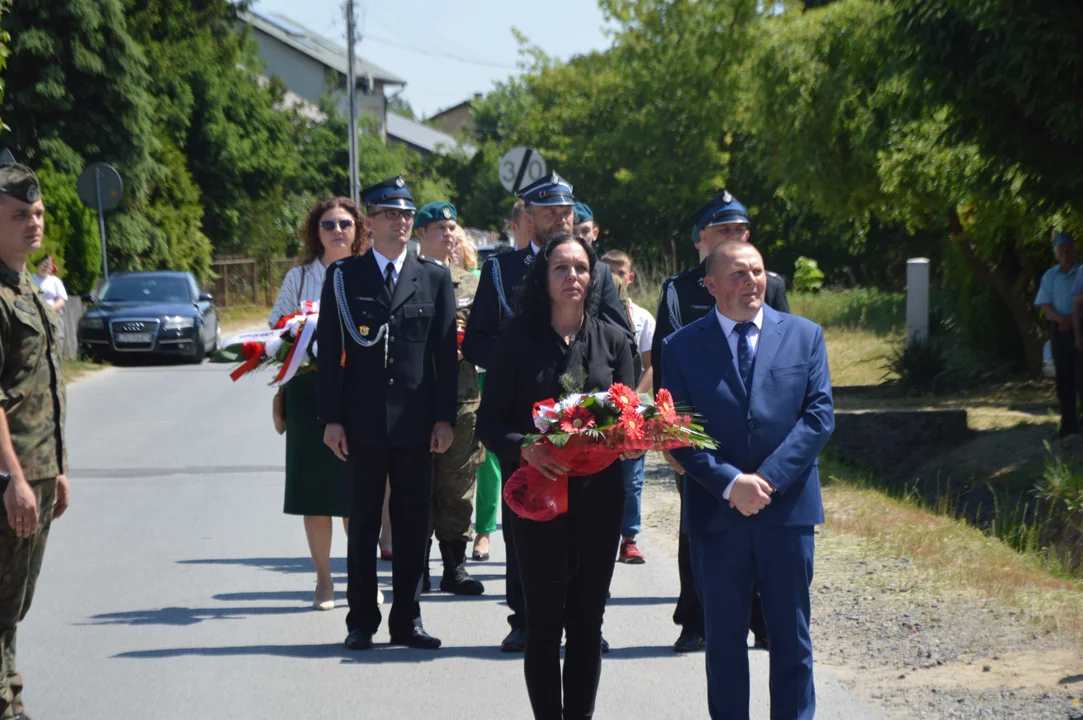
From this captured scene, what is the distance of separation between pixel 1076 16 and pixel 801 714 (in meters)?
8.88

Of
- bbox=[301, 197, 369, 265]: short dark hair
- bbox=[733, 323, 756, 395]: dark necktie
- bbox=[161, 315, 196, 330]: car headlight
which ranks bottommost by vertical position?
bbox=[161, 315, 196, 330]: car headlight

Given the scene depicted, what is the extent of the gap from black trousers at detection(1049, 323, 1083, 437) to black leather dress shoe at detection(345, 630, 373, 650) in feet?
28.6

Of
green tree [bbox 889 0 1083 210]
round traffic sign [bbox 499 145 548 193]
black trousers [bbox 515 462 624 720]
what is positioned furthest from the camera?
round traffic sign [bbox 499 145 548 193]

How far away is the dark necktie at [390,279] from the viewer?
6371 mm

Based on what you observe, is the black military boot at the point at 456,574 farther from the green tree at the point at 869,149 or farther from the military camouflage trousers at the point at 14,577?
the green tree at the point at 869,149

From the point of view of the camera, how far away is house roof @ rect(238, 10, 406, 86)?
80.8 meters

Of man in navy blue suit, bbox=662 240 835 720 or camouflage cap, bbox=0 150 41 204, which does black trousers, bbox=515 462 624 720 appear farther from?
camouflage cap, bbox=0 150 41 204

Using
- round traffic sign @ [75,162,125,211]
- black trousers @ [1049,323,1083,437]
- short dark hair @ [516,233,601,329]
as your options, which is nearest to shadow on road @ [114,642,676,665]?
short dark hair @ [516,233,601,329]

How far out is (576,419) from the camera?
450cm

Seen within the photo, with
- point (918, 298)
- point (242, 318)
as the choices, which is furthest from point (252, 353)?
point (242, 318)

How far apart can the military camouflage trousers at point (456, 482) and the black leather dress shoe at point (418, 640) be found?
50.0 inches

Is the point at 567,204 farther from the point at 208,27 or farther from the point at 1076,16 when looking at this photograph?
the point at 208,27

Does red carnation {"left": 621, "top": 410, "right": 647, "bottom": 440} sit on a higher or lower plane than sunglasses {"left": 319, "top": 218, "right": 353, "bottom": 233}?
lower

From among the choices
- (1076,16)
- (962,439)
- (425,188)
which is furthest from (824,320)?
(425,188)
